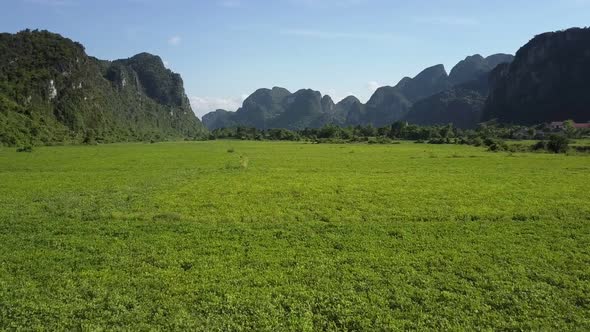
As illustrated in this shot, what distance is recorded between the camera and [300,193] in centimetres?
2759

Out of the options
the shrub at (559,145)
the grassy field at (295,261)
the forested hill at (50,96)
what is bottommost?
the grassy field at (295,261)

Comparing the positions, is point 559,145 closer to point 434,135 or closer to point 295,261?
point 434,135

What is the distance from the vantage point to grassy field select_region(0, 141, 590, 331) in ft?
34.2

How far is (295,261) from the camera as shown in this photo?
1410 cm

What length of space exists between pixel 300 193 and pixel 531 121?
194 m

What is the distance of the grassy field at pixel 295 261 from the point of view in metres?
10.4

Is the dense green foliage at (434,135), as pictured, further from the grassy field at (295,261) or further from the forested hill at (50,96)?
the grassy field at (295,261)

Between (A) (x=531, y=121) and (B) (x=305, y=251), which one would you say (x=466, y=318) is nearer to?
(B) (x=305, y=251)

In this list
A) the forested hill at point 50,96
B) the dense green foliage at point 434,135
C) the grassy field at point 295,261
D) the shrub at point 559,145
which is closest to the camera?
the grassy field at point 295,261

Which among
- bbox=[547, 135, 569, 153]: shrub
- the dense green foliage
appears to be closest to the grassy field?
bbox=[547, 135, 569, 153]: shrub

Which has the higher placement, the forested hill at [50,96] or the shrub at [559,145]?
the forested hill at [50,96]

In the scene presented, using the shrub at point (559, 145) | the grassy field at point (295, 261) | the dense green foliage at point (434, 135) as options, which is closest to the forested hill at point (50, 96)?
the dense green foliage at point (434, 135)

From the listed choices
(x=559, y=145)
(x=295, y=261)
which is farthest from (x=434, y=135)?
(x=295, y=261)

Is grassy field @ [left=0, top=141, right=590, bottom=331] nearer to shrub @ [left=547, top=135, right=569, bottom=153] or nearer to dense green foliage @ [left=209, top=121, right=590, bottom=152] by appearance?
shrub @ [left=547, top=135, right=569, bottom=153]
